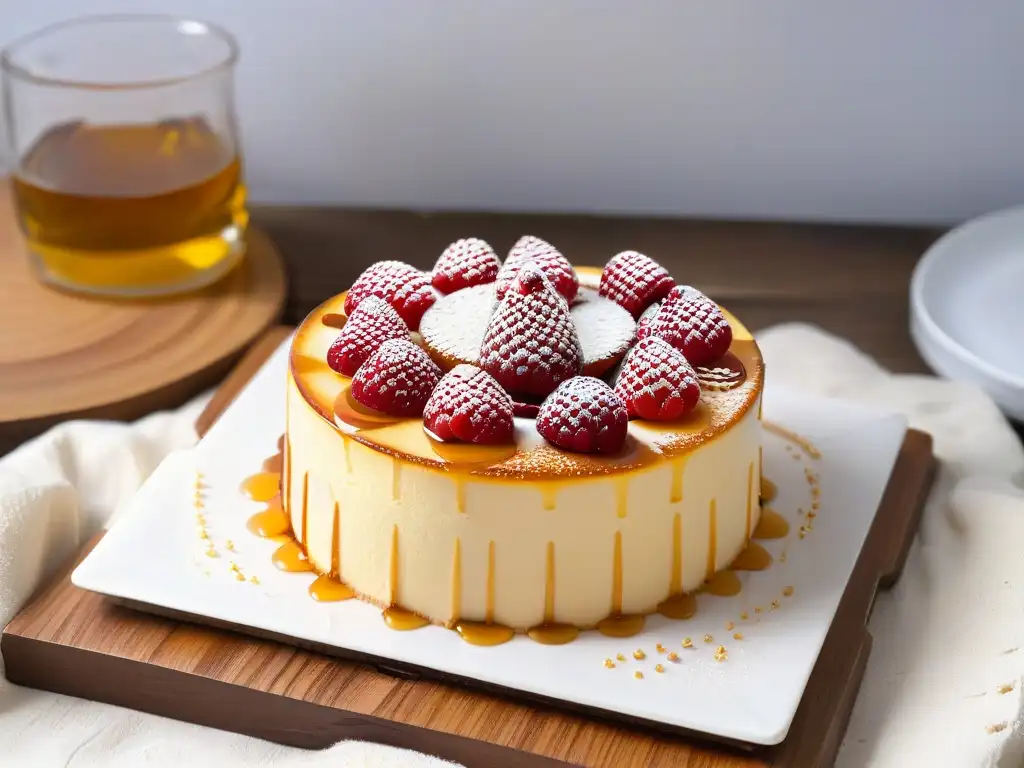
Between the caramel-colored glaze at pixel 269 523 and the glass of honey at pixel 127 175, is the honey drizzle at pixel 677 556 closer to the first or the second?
the caramel-colored glaze at pixel 269 523

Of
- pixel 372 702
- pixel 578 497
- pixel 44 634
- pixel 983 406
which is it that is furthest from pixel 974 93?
pixel 44 634

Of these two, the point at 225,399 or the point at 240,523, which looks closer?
the point at 240,523

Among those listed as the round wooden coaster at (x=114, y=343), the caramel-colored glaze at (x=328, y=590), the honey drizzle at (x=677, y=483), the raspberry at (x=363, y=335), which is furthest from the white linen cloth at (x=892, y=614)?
the raspberry at (x=363, y=335)

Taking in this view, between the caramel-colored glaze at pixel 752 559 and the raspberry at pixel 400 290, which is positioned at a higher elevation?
the raspberry at pixel 400 290

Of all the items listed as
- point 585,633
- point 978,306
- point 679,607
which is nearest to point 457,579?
point 585,633

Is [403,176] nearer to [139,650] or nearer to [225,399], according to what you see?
[225,399]

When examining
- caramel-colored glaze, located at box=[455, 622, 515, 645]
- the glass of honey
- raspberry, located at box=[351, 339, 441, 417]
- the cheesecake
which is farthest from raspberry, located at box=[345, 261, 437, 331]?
the glass of honey

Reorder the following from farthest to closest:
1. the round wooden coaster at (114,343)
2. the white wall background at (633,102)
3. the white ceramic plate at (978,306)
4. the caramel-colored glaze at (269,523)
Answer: the white wall background at (633,102) → the white ceramic plate at (978,306) → the round wooden coaster at (114,343) → the caramel-colored glaze at (269,523)
